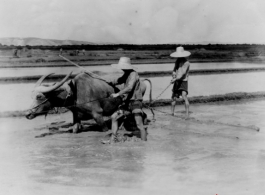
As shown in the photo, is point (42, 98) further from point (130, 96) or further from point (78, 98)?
point (130, 96)

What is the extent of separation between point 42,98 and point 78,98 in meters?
0.65

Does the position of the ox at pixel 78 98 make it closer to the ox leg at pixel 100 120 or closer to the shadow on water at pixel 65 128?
the ox leg at pixel 100 120

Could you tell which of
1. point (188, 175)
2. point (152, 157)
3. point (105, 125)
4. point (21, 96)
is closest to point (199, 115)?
point (105, 125)

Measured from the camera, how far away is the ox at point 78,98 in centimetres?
657

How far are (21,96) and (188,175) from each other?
26.4 feet

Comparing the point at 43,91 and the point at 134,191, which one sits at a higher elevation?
the point at 43,91

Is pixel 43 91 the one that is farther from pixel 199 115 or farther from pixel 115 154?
pixel 199 115

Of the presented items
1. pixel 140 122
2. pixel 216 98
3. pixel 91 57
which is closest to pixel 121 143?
pixel 140 122

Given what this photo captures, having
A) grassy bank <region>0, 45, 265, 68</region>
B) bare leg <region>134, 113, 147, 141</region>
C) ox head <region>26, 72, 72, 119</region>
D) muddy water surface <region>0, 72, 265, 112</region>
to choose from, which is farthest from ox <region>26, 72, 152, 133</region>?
grassy bank <region>0, 45, 265, 68</region>

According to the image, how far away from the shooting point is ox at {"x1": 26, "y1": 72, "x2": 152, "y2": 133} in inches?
259

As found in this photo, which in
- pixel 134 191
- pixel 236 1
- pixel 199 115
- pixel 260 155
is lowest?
pixel 134 191

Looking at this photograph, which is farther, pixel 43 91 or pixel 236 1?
pixel 236 1

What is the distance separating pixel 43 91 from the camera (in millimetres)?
6492

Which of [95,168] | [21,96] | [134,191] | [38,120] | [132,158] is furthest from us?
[21,96]
